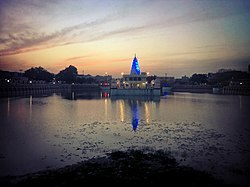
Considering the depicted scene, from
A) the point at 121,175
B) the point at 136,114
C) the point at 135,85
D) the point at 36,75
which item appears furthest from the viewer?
the point at 36,75

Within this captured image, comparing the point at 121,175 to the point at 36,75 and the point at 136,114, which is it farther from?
the point at 36,75

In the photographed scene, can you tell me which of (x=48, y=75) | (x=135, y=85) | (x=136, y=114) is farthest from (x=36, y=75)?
(x=136, y=114)

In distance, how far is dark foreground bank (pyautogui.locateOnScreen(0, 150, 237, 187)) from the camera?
992cm

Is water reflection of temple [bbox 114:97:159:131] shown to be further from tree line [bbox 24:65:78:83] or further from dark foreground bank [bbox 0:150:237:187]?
tree line [bbox 24:65:78:83]

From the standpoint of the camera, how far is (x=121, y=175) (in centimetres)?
1063

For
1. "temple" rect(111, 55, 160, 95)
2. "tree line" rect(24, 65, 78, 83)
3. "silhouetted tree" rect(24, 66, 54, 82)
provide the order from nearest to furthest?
"temple" rect(111, 55, 160, 95) < "silhouetted tree" rect(24, 66, 54, 82) < "tree line" rect(24, 65, 78, 83)

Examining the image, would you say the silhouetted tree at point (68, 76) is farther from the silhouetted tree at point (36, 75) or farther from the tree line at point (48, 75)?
the silhouetted tree at point (36, 75)

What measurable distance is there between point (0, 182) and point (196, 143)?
1342 centimetres

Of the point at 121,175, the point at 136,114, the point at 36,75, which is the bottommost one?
the point at 136,114

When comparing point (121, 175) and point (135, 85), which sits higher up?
point (135, 85)

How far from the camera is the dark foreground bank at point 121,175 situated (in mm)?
9921

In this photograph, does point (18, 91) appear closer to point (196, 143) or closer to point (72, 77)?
point (72, 77)

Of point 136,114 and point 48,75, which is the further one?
point 48,75

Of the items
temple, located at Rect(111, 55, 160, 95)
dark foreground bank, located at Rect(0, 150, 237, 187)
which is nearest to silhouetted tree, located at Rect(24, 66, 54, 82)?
temple, located at Rect(111, 55, 160, 95)
